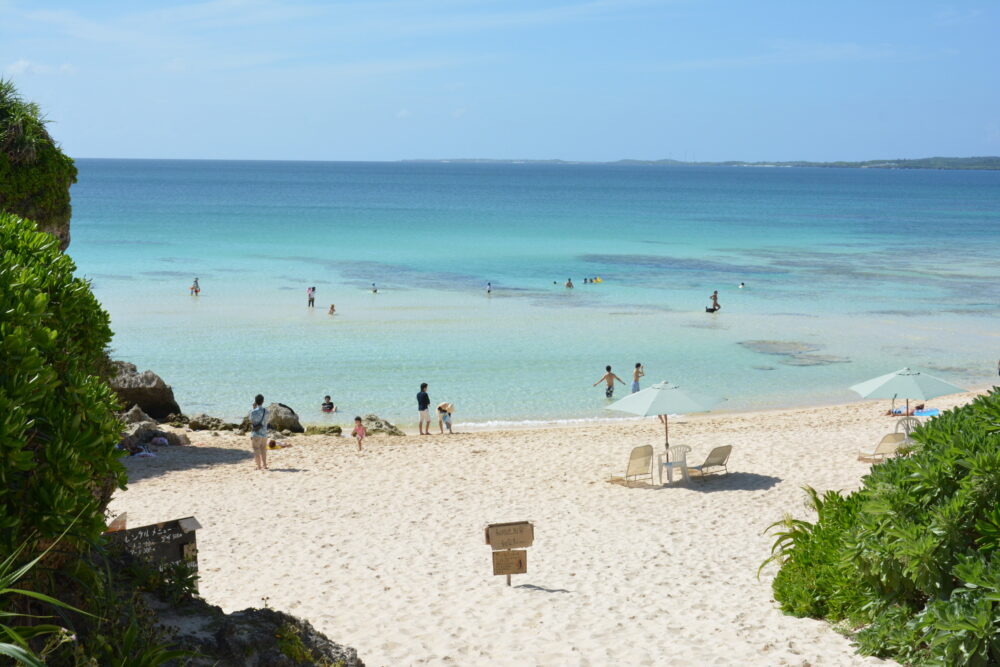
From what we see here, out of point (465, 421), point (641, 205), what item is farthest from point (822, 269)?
point (641, 205)

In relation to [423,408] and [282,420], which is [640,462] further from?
[282,420]

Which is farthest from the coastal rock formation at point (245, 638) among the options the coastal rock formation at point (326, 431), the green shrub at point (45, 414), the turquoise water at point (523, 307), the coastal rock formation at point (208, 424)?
the turquoise water at point (523, 307)

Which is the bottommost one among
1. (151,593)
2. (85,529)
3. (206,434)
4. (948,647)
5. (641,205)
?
(206,434)

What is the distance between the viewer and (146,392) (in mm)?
21219

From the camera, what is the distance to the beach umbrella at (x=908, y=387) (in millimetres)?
16031

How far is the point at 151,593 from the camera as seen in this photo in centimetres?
526

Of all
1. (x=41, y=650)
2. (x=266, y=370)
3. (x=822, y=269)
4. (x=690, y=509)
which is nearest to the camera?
(x=41, y=650)

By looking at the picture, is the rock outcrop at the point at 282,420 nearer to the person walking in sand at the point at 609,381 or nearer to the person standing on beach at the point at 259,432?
the person standing on beach at the point at 259,432

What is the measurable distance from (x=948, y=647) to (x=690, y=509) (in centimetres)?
745

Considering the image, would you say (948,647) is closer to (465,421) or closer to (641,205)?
(465,421)

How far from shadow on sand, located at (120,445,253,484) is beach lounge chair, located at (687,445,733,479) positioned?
8.07 m

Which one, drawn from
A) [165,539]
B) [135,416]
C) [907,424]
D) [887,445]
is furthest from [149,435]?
[907,424]

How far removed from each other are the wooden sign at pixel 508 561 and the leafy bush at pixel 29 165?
388 inches

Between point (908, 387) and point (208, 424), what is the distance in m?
14.9
